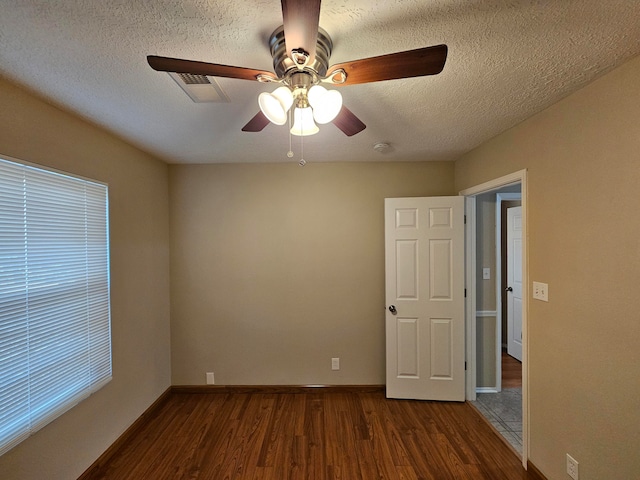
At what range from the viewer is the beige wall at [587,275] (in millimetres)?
1281

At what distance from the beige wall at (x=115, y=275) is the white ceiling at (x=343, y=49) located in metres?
0.20

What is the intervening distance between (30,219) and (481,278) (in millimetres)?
3587

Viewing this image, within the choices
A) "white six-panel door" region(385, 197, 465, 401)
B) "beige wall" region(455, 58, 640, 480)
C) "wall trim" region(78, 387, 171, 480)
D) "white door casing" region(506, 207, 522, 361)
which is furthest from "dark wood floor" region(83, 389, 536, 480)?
"white door casing" region(506, 207, 522, 361)

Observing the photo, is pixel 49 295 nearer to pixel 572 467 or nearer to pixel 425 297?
pixel 425 297

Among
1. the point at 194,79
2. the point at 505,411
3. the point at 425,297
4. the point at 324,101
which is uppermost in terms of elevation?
the point at 194,79

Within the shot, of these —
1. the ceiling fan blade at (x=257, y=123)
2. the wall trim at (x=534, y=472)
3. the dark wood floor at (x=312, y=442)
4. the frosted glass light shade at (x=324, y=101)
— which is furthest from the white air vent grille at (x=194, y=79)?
the wall trim at (x=534, y=472)

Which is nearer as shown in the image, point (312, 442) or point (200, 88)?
point (200, 88)

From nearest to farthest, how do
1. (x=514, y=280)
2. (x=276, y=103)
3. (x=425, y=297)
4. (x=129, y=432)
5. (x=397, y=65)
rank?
(x=397, y=65) < (x=276, y=103) < (x=129, y=432) < (x=425, y=297) < (x=514, y=280)

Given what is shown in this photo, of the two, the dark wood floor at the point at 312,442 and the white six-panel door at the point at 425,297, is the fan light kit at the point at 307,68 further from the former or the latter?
the dark wood floor at the point at 312,442

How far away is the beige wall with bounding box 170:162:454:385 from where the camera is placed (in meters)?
2.92

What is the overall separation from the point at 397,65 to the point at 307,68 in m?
0.33

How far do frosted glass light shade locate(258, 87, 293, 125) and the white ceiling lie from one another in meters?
0.24

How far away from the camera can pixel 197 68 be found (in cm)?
95

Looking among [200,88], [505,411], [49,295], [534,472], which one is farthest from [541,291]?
[49,295]
